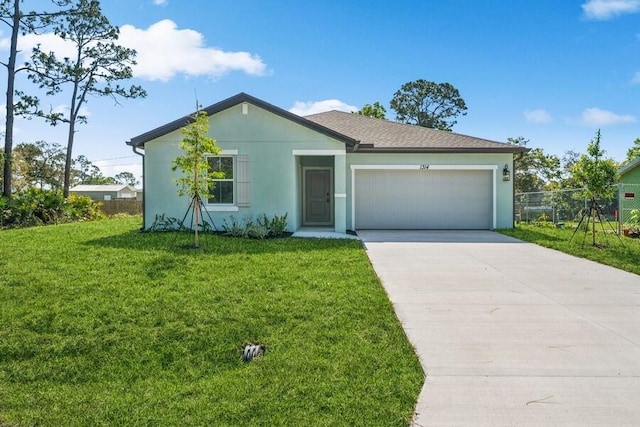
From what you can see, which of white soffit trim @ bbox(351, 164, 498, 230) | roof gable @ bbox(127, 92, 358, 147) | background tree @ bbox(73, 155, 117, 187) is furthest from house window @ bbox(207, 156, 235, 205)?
background tree @ bbox(73, 155, 117, 187)

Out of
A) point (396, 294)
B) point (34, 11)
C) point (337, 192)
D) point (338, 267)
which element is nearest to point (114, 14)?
point (34, 11)

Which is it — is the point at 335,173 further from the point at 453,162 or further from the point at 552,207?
the point at 552,207

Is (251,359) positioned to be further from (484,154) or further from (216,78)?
(216,78)

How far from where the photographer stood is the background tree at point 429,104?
4178 centimetres

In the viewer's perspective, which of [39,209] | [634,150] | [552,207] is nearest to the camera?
[39,209]

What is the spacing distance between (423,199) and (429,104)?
3048cm

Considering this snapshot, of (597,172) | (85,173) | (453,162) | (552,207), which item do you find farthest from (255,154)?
(85,173)

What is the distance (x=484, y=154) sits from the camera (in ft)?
46.5

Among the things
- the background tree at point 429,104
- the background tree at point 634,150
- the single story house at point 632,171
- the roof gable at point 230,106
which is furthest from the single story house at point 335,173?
the background tree at point 429,104

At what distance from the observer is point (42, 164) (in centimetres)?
3684

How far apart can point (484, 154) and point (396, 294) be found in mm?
9936

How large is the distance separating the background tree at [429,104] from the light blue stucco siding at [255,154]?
31640mm

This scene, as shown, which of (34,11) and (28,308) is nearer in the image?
(28,308)

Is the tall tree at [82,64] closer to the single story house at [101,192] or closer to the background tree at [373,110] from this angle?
the background tree at [373,110]
